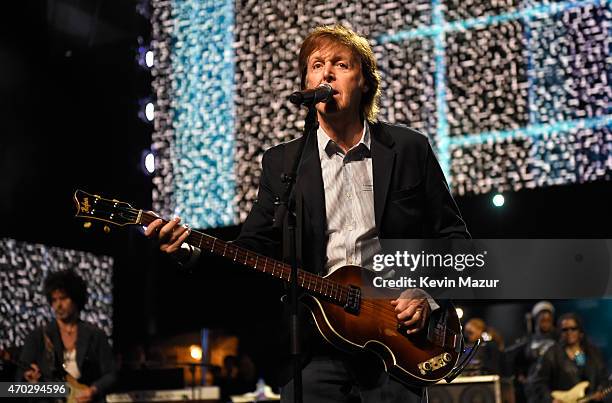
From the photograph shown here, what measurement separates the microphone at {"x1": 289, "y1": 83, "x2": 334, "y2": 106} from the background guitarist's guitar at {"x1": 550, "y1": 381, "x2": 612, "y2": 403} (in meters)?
4.88

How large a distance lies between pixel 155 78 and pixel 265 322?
13.2ft

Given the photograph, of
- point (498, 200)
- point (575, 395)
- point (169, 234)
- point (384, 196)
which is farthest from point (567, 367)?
point (169, 234)

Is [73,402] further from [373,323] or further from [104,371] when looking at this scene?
[373,323]

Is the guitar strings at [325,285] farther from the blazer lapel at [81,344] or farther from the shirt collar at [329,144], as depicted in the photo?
the blazer lapel at [81,344]

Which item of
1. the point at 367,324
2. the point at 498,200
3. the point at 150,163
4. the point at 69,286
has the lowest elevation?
the point at 367,324

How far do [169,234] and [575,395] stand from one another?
5039 millimetres

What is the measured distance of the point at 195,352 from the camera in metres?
9.30

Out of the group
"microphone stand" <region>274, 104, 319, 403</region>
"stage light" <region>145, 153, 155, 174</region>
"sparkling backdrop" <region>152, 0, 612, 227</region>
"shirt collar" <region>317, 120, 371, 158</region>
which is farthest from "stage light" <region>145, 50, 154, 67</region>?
"microphone stand" <region>274, 104, 319, 403</region>

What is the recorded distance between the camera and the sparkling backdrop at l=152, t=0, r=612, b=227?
604cm

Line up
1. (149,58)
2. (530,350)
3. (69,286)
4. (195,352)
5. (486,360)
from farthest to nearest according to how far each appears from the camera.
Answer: (195,352) < (530,350) < (149,58) < (486,360) < (69,286)

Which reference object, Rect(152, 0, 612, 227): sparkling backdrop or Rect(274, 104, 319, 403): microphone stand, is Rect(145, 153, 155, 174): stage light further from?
Rect(274, 104, 319, 403): microphone stand

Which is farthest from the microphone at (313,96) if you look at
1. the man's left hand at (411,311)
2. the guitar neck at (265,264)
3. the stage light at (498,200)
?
the stage light at (498,200)

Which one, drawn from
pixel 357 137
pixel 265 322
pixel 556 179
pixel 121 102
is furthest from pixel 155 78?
pixel 357 137

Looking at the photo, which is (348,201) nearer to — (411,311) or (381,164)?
(381,164)
